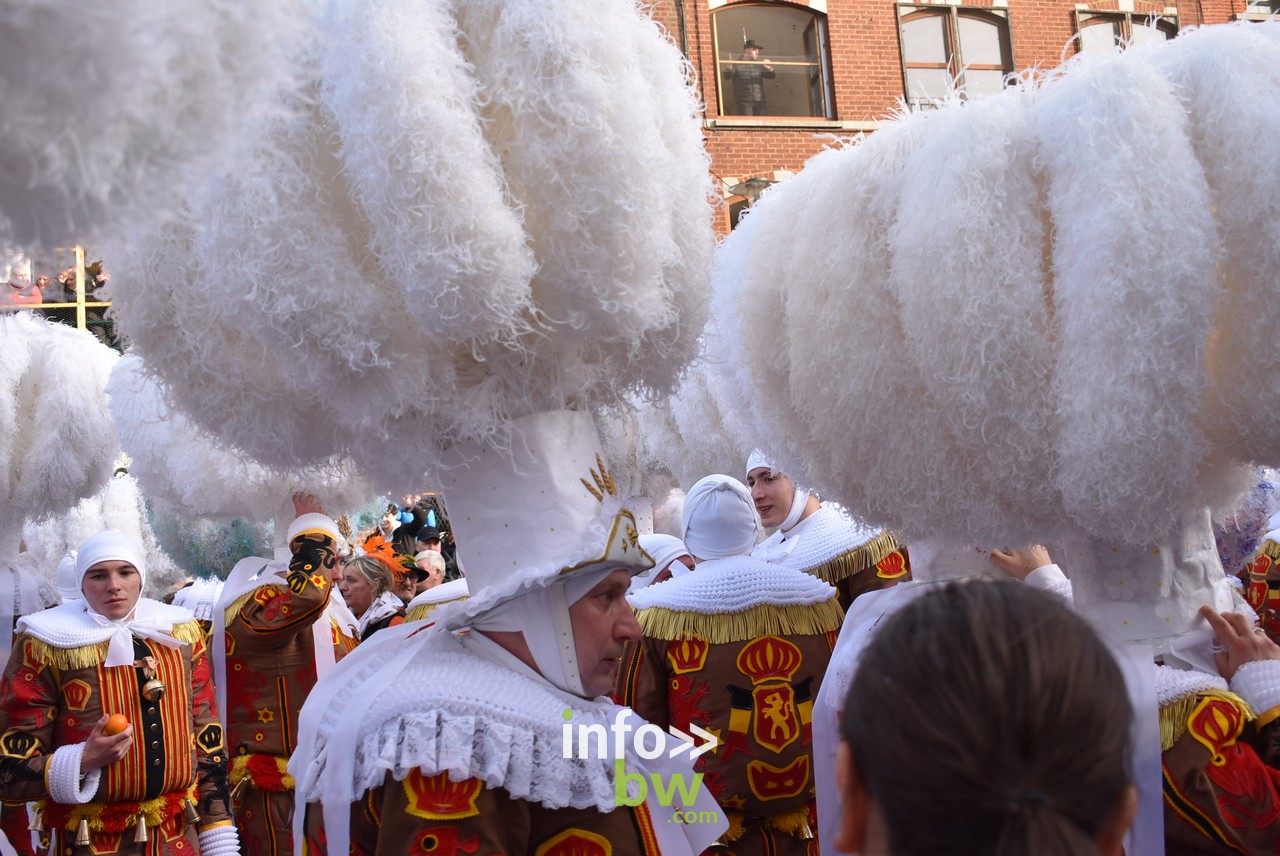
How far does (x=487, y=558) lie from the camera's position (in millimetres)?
2184

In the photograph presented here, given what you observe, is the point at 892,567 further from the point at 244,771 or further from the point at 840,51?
the point at 840,51

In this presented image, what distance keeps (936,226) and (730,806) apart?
1.92 m

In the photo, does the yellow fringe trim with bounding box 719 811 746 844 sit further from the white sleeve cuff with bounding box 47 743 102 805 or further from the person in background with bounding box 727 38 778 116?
the person in background with bounding box 727 38 778 116

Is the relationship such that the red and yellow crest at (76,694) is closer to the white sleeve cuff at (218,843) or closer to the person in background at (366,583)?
the white sleeve cuff at (218,843)

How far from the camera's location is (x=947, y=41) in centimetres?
1543

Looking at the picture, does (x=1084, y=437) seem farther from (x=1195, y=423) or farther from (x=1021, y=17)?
(x=1021, y=17)

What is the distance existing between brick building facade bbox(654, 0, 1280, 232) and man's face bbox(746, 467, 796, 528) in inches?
412

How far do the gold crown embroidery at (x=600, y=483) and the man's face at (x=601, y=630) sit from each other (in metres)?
0.16

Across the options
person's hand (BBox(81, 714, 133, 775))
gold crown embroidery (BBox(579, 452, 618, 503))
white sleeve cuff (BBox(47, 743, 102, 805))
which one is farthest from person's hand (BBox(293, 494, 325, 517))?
gold crown embroidery (BBox(579, 452, 618, 503))

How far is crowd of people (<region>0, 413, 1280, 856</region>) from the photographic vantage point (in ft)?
3.71

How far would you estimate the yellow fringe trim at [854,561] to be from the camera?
166 inches

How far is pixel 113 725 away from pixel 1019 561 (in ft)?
9.99

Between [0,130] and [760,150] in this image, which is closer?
[0,130]

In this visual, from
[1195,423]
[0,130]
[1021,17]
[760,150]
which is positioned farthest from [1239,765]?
[1021,17]
